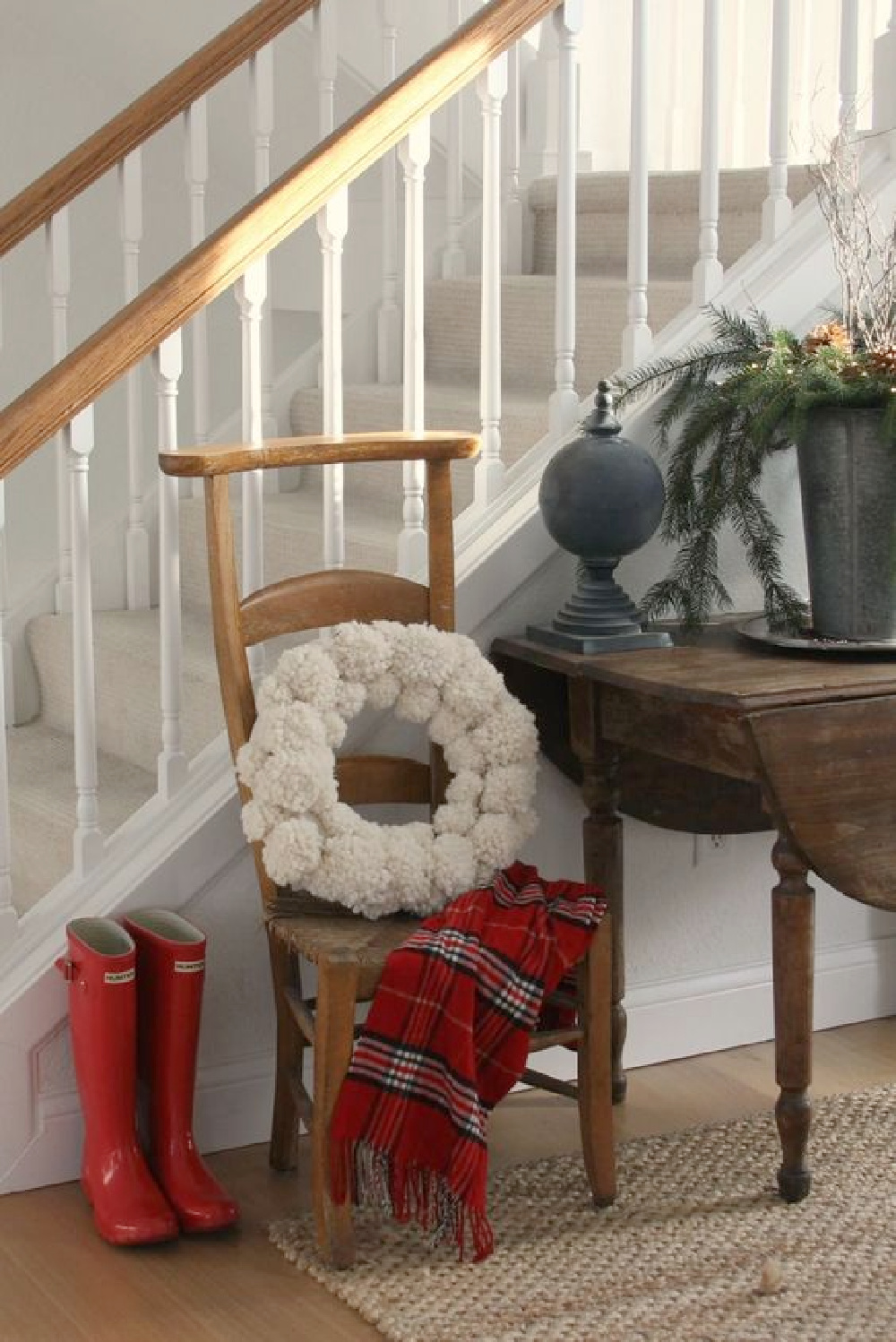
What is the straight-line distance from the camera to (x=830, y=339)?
2723mm

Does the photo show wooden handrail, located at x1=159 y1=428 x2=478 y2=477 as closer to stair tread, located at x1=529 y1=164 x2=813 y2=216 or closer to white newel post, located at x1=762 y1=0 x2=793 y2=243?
white newel post, located at x1=762 y1=0 x2=793 y2=243

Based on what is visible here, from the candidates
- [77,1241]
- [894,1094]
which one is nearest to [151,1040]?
[77,1241]

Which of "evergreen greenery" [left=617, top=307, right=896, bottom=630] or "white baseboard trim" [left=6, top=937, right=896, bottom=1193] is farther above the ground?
"evergreen greenery" [left=617, top=307, right=896, bottom=630]

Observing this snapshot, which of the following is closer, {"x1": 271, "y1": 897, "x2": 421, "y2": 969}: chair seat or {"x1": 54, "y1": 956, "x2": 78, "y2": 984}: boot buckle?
{"x1": 271, "y1": 897, "x2": 421, "y2": 969}: chair seat

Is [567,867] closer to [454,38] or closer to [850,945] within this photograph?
[850,945]

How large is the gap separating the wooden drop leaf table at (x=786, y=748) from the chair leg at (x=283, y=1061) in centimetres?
52

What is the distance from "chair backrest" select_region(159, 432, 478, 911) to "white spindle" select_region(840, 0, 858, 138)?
2.72 feet

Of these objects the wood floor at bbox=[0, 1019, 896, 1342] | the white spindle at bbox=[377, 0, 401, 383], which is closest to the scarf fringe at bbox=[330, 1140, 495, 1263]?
the wood floor at bbox=[0, 1019, 896, 1342]

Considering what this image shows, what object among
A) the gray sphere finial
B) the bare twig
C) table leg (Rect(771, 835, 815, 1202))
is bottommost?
table leg (Rect(771, 835, 815, 1202))

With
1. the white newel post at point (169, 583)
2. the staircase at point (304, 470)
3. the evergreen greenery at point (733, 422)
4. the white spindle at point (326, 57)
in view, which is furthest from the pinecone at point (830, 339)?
the white spindle at point (326, 57)

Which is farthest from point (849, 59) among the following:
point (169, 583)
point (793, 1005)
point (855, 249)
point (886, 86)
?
point (793, 1005)

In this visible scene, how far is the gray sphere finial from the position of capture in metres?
2.73

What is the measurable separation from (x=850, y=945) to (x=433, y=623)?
108 centimetres

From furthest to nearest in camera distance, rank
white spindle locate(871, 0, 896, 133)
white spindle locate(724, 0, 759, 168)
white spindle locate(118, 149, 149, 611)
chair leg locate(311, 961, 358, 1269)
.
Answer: white spindle locate(724, 0, 759, 168), white spindle locate(118, 149, 149, 611), white spindle locate(871, 0, 896, 133), chair leg locate(311, 961, 358, 1269)
